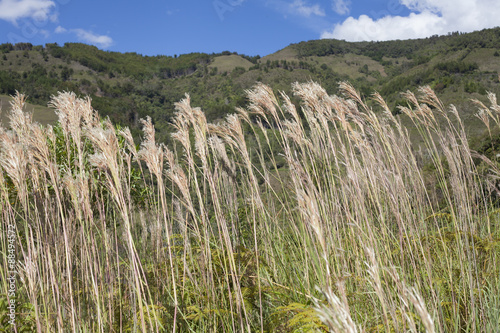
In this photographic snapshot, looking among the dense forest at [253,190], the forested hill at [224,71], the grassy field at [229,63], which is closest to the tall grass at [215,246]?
the dense forest at [253,190]

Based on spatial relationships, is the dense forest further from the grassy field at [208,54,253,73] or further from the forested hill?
the grassy field at [208,54,253,73]

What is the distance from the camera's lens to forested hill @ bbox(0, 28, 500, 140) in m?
45.1

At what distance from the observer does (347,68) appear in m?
104

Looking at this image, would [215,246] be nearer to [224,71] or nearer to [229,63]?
[224,71]

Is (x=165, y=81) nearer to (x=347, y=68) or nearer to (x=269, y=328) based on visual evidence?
(x=347, y=68)

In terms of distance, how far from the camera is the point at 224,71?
112m

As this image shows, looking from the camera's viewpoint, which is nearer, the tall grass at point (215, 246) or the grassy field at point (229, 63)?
the tall grass at point (215, 246)

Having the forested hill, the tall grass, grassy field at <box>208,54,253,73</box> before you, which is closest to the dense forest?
the tall grass

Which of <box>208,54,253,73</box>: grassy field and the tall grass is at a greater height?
<box>208,54,253,73</box>: grassy field

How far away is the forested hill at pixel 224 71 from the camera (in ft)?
148

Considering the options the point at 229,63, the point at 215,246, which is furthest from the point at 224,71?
the point at 215,246

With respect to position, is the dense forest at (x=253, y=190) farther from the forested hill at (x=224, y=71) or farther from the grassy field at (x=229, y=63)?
the grassy field at (x=229, y=63)

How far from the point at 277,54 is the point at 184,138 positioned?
140 meters

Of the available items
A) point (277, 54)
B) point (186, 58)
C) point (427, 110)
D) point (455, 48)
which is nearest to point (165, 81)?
point (186, 58)
